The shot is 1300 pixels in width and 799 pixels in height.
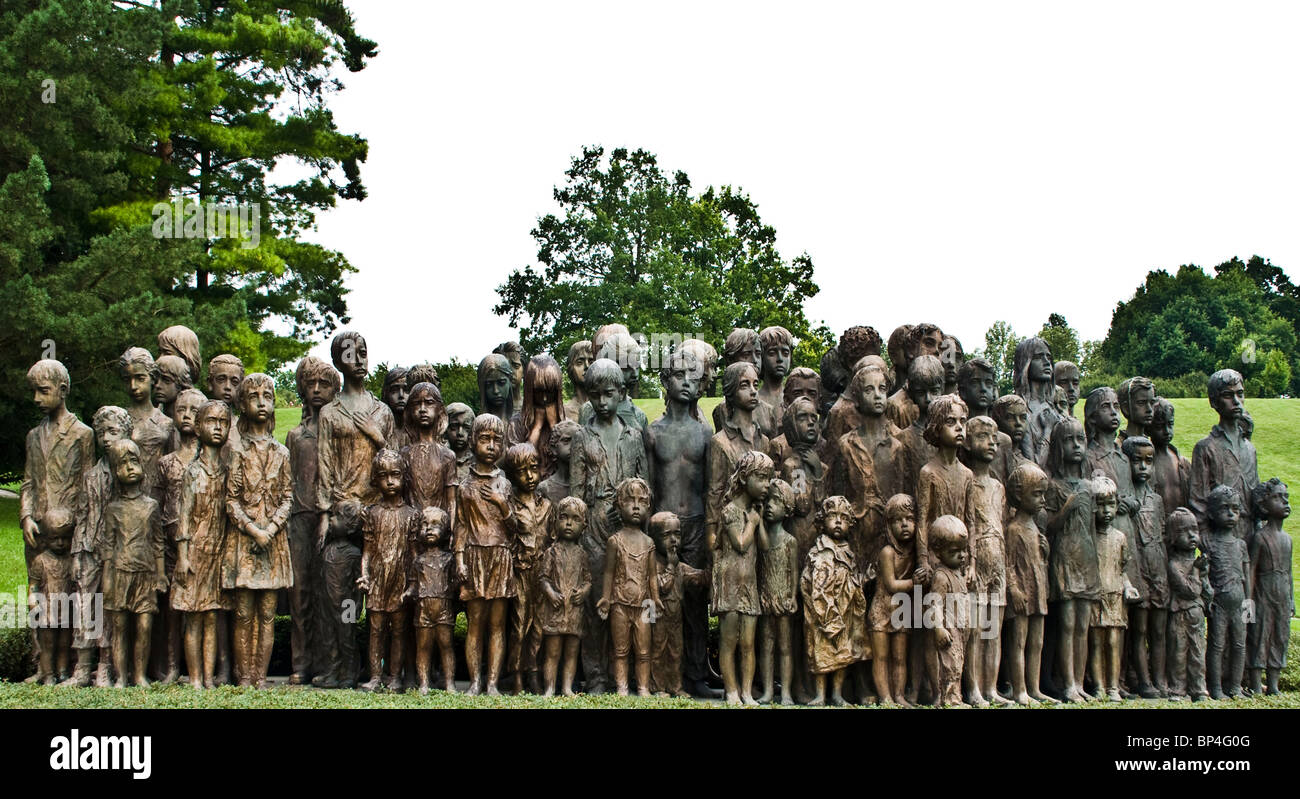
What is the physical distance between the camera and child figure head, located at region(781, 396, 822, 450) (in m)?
9.30

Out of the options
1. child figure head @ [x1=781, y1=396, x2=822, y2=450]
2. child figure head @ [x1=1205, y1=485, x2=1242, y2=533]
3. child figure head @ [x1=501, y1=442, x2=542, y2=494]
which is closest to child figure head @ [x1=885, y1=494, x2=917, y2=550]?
child figure head @ [x1=781, y1=396, x2=822, y2=450]

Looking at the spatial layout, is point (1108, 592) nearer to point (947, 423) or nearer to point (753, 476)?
point (947, 423)

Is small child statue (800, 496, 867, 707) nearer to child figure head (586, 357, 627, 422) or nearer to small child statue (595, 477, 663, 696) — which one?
small child statue (595, 477, 663, 696)

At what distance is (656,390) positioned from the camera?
4006cm

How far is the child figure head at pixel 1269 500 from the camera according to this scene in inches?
396

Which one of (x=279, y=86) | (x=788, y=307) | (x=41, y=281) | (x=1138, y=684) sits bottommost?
(x=1138, y=684)

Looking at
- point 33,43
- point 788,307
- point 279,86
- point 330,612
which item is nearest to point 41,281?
point 33,43

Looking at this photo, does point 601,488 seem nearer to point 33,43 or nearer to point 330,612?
point 330,612

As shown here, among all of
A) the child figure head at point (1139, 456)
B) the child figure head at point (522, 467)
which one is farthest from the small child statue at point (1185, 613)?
the child figure head at point (522, 467)

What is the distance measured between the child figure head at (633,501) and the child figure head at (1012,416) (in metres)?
2.94

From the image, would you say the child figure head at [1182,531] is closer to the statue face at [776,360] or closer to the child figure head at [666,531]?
the statue face at [776,360]

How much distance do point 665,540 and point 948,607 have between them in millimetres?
2042

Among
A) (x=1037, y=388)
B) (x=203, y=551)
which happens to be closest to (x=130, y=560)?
(x=203, y=551)
